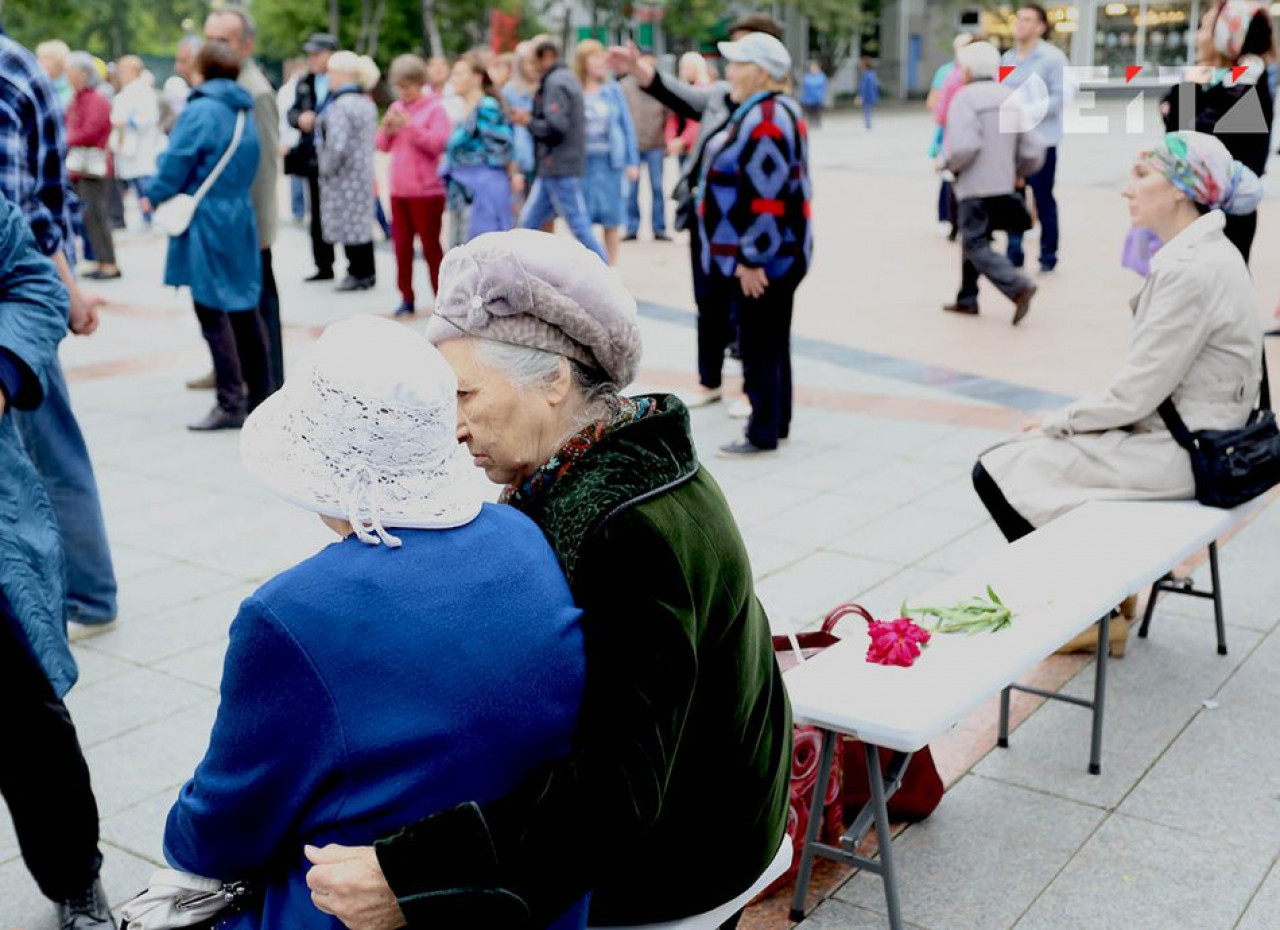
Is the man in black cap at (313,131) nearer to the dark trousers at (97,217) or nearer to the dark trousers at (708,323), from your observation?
the dark trousers at (97,217)

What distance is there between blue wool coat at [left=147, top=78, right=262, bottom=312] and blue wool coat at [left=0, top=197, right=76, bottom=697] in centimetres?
437

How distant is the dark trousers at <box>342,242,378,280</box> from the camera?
40.3 feet

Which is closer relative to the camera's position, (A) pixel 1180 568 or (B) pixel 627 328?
(B) pixel 627 328

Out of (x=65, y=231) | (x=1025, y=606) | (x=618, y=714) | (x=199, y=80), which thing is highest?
(x=199, y=80)

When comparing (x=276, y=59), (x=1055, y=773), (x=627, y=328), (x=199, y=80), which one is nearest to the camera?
(x=627, y=328)

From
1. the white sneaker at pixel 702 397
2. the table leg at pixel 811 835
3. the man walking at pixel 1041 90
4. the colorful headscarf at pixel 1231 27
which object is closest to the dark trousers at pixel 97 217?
the white sneaker at pixel 702 397

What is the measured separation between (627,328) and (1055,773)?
2.21 meters

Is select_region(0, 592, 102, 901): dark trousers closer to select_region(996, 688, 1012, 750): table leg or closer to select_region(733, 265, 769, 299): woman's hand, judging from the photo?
select_region(996, 688, 1012, 750): table leg

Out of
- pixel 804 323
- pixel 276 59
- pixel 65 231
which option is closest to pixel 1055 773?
pixel 65 231

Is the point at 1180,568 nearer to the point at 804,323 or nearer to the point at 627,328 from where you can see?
the point at 627,328

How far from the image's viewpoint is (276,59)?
144 feet

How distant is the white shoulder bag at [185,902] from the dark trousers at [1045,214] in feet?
35.3

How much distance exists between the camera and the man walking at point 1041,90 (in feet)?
33.6

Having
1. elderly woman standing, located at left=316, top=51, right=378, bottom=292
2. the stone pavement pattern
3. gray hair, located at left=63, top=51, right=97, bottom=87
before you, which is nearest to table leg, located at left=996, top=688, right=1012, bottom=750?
the stone pavement pattern
